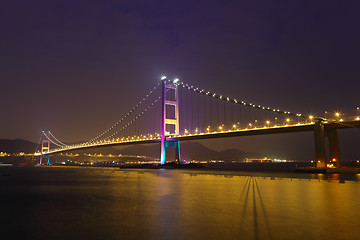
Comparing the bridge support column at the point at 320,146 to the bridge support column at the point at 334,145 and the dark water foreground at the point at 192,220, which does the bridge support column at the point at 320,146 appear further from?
the dark water foreground at the point at 192,220

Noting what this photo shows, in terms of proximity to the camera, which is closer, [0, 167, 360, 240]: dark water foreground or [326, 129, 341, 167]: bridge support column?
[0, 167, 360, 240]: dark water foreground

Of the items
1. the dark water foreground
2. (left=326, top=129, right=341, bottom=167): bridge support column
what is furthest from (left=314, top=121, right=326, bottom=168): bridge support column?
the dark water foreground

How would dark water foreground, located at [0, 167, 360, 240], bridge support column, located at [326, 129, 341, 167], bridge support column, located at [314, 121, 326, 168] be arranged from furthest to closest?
bridge support column, located at [326, 129, 341, 167]
bridge support column, located at [314, 121, 326, 168]
dark water foreground, located at [0, 167, 360, 240]

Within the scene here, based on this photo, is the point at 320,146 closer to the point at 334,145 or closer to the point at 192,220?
the point at 334,145

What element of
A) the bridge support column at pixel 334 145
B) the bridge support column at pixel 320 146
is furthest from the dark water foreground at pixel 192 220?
the bridge support column at pixel 334 145

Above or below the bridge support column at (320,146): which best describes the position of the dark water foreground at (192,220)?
below

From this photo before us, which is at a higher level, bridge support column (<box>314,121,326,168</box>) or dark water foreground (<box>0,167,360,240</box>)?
bridge support column (<box>314,121,326,168</box>)

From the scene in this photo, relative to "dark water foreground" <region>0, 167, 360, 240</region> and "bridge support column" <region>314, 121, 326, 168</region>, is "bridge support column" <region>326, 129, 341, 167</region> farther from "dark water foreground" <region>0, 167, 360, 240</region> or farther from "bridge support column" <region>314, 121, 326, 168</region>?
"dark water foreground" <region>0, 167, 360, 240</region>

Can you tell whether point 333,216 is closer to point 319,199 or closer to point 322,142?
point 319,199

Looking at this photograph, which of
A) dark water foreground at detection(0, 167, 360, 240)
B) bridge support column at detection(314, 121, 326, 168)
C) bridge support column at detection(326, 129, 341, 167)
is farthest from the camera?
bridge support column at detection(326, 129, 341, 167)

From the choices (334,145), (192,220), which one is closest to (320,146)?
(334,145)

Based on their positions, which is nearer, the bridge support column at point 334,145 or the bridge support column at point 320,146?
the bridge support column at point 320,146

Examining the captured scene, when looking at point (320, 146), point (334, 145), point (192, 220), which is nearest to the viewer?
point (192, 220)

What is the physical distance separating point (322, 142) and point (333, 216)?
3161 cm
